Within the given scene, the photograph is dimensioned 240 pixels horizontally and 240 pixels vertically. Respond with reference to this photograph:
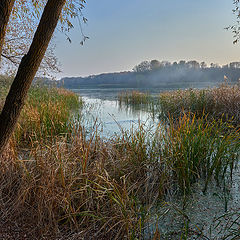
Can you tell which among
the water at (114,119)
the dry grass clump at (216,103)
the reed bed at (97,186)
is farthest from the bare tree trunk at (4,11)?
the dry grass clump at (216,103)

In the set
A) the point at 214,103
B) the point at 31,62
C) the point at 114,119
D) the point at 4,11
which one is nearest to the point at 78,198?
the point at 31,62

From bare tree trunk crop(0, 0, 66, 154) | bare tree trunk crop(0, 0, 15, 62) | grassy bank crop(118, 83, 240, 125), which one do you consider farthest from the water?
bare tree trunk crop(0, 0, 15, 62)

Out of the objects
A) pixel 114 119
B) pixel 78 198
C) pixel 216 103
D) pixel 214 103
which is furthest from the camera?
pixel 214 103

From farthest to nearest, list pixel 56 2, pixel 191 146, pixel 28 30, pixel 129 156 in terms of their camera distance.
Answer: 1. pixel 28 30
2. pixel 129 156
3. pixel 191 146
4. pixel 56 2

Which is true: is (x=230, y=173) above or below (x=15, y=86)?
below

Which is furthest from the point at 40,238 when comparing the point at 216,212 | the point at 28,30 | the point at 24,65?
the point at 28,30

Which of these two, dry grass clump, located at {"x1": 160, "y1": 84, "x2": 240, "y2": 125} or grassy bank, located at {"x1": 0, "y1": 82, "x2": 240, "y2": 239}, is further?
dry grass clump, located at {"x1": 160, "y1": 84, "x2": 240, "y2": 125}

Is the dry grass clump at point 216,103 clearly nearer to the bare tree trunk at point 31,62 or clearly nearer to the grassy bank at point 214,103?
the grassy bank at point 214,103

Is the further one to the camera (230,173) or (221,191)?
(230,173)

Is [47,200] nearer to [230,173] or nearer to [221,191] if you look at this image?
[221,191]

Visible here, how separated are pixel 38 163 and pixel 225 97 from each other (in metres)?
4.75

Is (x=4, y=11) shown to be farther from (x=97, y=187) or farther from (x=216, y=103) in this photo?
(x=216, y=103)

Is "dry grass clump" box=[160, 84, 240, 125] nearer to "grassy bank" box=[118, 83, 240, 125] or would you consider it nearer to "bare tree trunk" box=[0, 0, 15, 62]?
"grassy bank" box=[118, 83, 240, 125]

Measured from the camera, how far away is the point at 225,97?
5.21 meters
